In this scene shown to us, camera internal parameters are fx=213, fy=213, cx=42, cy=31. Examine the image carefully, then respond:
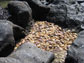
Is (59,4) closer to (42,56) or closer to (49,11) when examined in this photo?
(49,11)

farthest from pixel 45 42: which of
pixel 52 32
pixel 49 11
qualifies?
pixel 49 11

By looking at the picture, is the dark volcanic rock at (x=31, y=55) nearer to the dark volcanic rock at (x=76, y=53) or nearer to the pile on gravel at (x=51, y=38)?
the pile on gravel at (x=51, y=38)

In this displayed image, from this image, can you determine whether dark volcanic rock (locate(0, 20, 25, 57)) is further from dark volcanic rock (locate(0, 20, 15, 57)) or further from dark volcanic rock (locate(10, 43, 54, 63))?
dark volcanic rock (locate(10, 43, 54, 63))

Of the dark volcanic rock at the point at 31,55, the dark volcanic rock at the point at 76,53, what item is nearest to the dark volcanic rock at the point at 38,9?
the dark volcanic rock at the point at 31,55

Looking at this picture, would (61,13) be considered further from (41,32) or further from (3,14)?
(3,14)

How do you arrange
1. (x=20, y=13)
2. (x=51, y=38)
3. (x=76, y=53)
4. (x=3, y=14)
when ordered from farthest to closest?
(x=3, y=14) < (x=20, y=13) < (x=51, y=38) < (x=76, y=53)

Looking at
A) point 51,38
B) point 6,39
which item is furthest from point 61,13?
point 6,39

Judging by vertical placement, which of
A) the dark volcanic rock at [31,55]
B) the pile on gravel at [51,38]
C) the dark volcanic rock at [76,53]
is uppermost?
the dark volcanic rock at [76,53]
